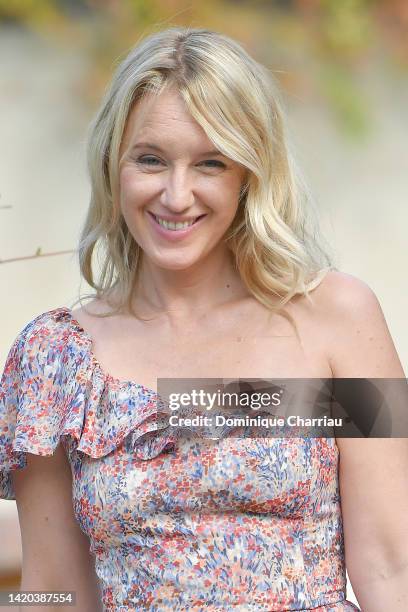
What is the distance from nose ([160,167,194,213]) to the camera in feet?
7.66

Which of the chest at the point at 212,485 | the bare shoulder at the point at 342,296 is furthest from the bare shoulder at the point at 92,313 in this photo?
the bare shoulder at the point at 342,296

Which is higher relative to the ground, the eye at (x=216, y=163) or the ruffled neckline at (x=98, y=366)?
the eye at (x=216, y=163)

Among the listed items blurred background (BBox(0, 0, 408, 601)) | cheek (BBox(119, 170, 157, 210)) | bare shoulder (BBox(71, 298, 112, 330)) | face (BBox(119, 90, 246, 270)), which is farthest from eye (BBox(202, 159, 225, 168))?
blurred background (BBox(0, 0, 408, 601))

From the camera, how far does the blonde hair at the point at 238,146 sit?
2350 millimetres

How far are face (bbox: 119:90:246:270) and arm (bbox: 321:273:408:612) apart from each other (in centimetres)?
28

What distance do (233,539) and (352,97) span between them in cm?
218

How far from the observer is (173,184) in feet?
7.69

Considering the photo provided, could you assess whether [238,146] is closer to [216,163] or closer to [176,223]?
[216,163]

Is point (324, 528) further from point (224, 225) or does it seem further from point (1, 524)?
point (1, 524)

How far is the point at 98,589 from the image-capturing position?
2.59 m

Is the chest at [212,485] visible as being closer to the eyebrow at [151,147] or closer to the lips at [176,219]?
the lips at [176,219]

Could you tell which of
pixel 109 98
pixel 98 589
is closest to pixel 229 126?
pixel 109 98

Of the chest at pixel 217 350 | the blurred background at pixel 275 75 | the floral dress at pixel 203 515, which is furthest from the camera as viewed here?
the blurred background at pixel 275 75

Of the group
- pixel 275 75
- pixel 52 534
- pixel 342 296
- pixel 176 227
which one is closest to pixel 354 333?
pixel 342 296
